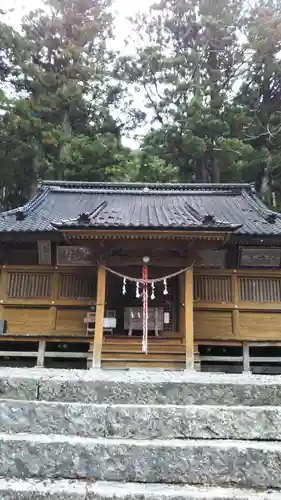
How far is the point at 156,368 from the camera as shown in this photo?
29.9 feet

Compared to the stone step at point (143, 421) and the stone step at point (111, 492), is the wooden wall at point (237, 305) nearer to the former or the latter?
the stone step at point (143, 421)

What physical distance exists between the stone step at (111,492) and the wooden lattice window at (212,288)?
7.44m

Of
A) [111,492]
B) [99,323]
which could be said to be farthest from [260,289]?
[111,492]

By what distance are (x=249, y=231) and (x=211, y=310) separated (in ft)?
7.45

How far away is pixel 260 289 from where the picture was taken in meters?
10.5

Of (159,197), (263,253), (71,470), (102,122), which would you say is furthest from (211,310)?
(102,122)

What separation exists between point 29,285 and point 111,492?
27.0ft

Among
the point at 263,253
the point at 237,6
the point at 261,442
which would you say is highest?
the point at 237,6

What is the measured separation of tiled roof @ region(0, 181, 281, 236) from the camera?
892cm

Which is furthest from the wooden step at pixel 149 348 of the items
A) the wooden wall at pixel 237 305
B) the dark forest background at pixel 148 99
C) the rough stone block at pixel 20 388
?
the dark forest background at pixel 148 99

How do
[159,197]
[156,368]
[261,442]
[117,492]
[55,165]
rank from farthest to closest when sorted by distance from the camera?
[55,165] → [159,197] → [156,368] → [261,442] → [117,492]

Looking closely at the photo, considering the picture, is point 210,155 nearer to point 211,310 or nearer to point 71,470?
point 211,310

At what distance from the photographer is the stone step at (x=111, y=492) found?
2.88m

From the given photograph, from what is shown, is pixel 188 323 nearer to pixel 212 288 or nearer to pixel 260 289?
pixel 212 288
